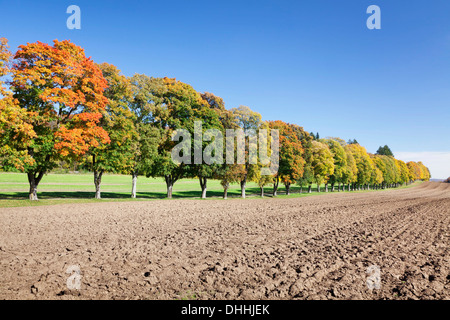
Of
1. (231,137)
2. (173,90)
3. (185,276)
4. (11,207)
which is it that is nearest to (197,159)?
(231,137)

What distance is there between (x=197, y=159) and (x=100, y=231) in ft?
69.3

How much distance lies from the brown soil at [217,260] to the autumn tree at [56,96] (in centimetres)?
897

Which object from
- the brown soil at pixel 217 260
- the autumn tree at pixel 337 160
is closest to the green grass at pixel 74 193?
the autumn tree at pixel 337 160

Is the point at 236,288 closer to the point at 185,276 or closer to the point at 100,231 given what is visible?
the point at 185,276

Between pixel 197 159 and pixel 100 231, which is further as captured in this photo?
pixel 197 159

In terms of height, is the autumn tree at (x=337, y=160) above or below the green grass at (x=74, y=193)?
above

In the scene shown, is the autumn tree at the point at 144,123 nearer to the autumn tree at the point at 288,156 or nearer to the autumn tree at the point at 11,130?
the autumn tree at the point at 11,130

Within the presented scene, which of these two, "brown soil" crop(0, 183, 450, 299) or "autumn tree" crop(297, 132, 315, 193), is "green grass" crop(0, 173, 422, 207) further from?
"brown soil" crop(0, 183, 450, 299)

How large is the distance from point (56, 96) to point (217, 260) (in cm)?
2192

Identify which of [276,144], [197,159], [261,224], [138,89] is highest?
[138,89]

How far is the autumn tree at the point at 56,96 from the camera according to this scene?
21.9 m

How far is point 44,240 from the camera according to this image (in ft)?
39.1

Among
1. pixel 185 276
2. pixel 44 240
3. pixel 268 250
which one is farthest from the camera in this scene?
pixel 44 240

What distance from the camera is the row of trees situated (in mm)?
21688
